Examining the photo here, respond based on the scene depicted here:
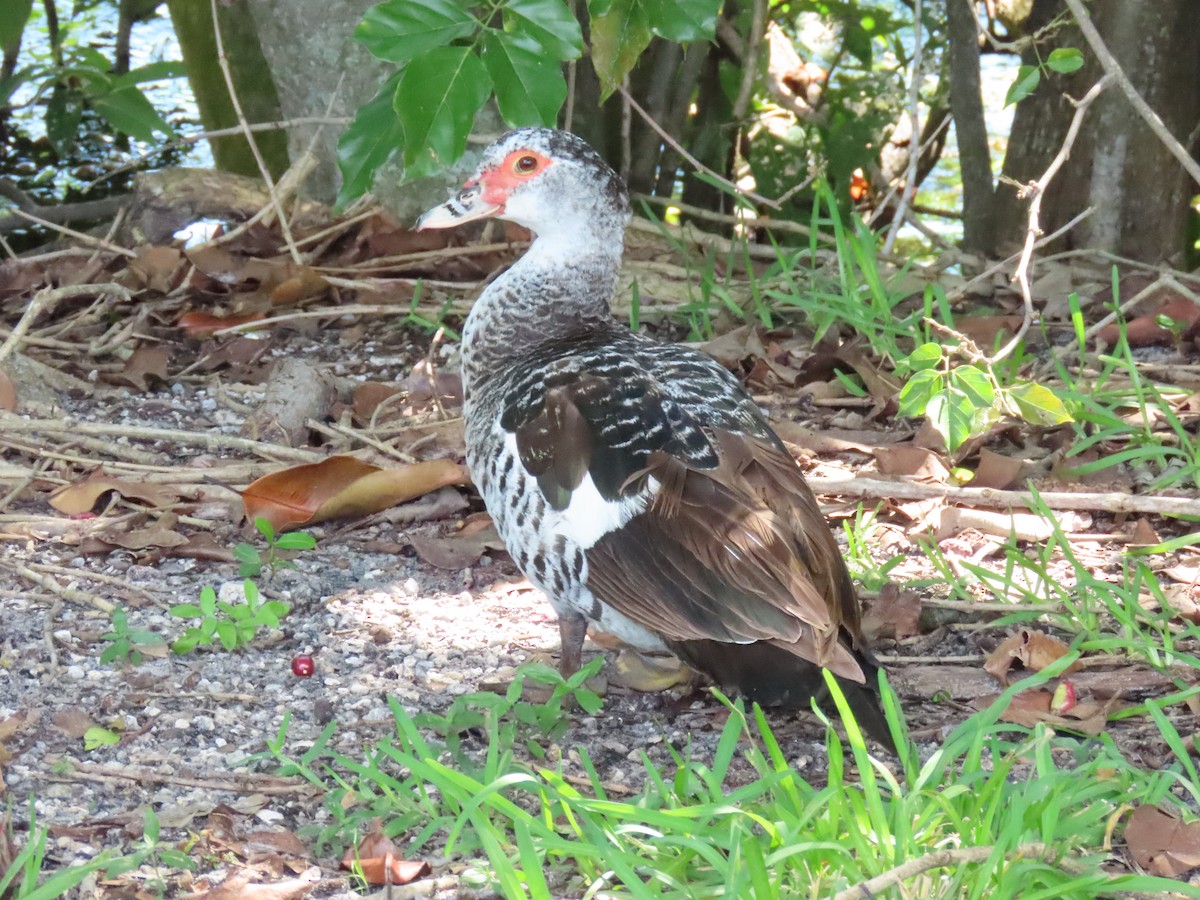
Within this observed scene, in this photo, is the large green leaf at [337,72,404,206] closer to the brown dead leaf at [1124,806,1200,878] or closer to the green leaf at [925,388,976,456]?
the green leaf at [925,388,976,456]

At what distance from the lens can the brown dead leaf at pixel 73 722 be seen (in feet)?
8.31

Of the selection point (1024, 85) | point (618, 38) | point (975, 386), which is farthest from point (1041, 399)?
point (618, 38)

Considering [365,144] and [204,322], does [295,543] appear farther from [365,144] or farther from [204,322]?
[204,322]

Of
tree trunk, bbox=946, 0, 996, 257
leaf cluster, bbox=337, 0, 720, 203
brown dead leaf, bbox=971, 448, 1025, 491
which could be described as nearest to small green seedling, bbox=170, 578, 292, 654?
leaf cluster, bbox=337, 0, 720, 203

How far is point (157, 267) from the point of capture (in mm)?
4742

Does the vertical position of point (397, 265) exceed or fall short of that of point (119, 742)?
it exceeds it

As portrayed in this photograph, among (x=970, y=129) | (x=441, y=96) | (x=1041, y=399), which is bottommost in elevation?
(x=1041, y=399)

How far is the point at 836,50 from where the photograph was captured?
5703 mm

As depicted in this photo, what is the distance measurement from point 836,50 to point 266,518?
332cm

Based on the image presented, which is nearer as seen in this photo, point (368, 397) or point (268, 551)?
point (268, 551)

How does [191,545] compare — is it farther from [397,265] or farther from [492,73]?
[397,265]

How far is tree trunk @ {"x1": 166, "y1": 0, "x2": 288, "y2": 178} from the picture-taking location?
545cm

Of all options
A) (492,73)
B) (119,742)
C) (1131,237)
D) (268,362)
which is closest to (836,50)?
(1131,237)

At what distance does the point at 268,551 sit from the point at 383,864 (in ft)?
4.42
